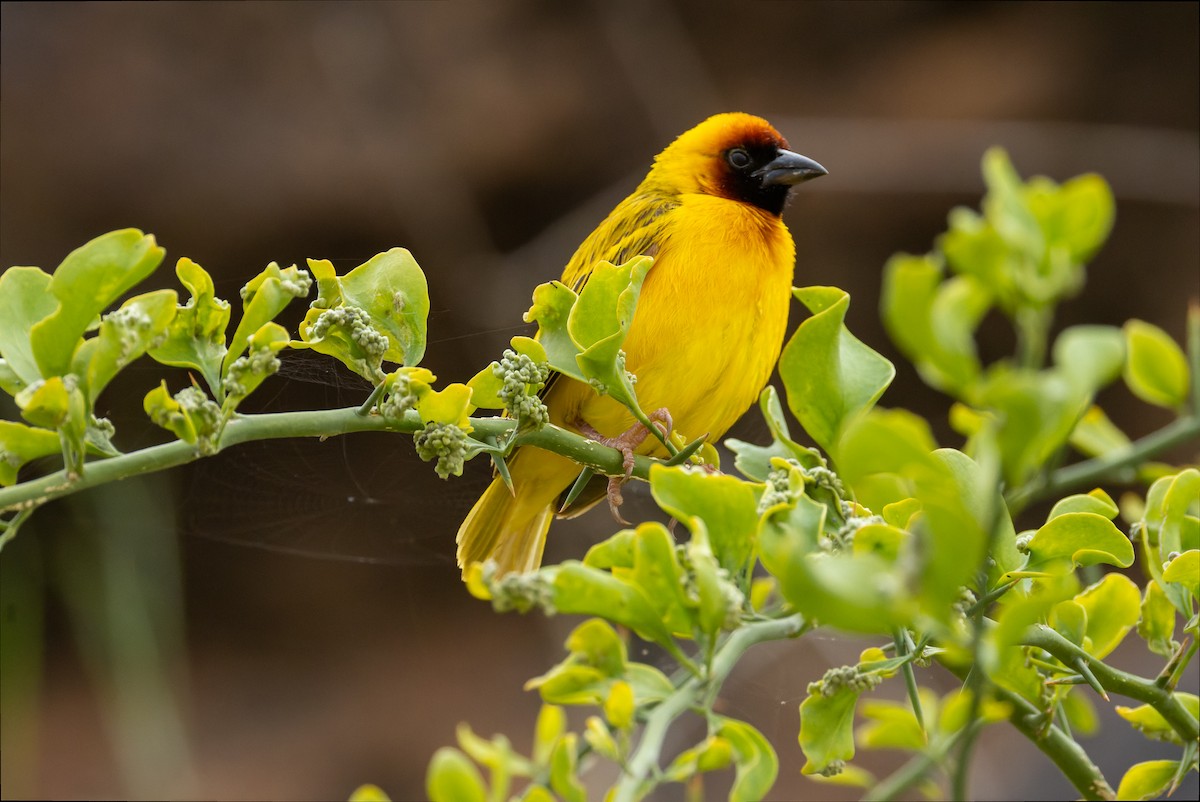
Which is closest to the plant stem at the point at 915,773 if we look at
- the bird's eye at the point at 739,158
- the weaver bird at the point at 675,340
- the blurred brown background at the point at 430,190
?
the weaver bird at the point at 675,340

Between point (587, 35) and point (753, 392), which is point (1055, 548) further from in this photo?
point (587, 35)

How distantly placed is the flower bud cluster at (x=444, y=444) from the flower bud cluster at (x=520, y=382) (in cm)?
5

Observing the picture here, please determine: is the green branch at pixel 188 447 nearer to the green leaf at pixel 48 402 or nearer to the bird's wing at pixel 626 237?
the green leaf at pixel 48 402

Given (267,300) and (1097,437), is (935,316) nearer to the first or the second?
(267,300)

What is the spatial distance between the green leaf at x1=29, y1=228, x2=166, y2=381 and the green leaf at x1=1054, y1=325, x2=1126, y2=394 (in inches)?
20.7

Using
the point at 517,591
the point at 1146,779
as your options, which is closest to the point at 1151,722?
the point at 1146,779

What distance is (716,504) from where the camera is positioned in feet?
2.10

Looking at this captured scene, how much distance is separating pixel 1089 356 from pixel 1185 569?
1.60 feet

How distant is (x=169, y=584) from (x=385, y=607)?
31.7 inches

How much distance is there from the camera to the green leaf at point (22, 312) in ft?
2.43

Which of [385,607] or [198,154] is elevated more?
[198,154]

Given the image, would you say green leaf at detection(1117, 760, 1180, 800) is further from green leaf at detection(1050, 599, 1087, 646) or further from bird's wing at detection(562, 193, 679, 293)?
bird's wing at detection(562, 193, 679, 293)

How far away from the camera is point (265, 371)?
2.35 feet

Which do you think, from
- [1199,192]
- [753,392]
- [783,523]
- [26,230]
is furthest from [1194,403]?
[1199,192]
